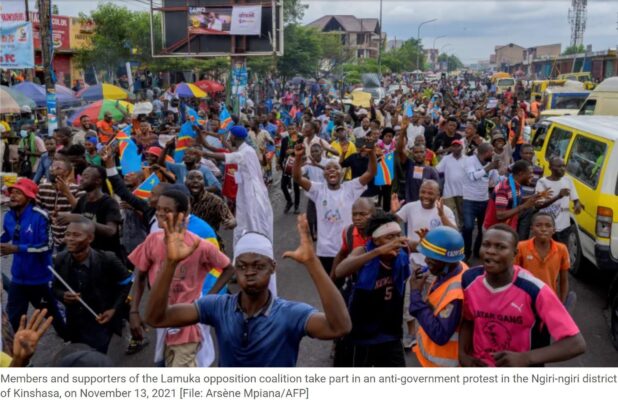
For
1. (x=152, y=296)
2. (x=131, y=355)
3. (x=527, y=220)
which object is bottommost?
(x=131, y=355)

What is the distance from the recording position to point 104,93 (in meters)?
18.2

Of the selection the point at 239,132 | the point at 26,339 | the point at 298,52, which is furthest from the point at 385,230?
the point at 298,52

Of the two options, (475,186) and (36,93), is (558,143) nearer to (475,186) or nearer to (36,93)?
(475,186)

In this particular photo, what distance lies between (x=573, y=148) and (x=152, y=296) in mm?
6811

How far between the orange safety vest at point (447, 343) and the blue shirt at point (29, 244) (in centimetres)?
331

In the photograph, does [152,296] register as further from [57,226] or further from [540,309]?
[57,226]

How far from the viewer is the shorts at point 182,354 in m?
4.15

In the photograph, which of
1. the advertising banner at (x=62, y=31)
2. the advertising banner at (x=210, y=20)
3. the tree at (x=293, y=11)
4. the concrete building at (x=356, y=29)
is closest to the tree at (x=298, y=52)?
the tree at (x=293, y=11)

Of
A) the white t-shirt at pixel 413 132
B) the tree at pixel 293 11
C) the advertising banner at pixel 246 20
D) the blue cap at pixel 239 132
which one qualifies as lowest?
the white t-shirt at pixel 413 132

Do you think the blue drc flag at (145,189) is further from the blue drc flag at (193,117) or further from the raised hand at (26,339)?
the blue drc flag at (193,117)

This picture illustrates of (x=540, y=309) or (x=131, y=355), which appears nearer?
(x=540, y=309)

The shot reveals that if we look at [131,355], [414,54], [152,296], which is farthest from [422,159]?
[414,54]
